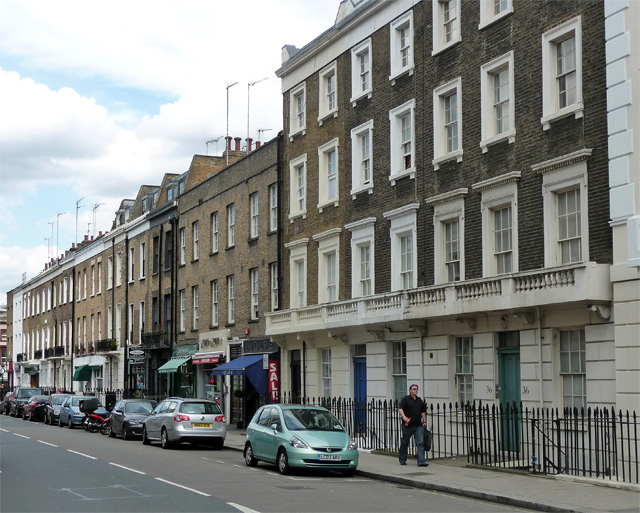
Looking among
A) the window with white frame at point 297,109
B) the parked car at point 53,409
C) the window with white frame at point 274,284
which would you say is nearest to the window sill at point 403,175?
the window with white frame at point 297,109

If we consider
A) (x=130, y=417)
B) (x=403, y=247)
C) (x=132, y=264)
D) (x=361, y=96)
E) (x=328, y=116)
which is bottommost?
(x=130, y=417)

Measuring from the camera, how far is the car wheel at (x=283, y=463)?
2003cm

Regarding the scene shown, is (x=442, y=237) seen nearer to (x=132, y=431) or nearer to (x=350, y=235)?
(x=350, y=235)

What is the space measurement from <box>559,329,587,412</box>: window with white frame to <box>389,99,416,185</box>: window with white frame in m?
7.74

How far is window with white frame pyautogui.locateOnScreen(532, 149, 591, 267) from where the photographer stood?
20078 millimetres

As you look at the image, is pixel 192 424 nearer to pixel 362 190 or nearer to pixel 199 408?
pixel 199 408

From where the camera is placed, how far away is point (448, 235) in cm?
2528

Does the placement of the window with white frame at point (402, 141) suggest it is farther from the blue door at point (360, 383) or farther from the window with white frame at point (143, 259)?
the window with white frame at point (143, 259)

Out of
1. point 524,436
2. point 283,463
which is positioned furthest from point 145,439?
point 524,436

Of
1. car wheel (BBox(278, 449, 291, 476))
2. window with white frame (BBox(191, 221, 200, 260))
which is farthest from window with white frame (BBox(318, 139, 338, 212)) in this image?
window with white frame (BBox(191, 221, 200, 260))

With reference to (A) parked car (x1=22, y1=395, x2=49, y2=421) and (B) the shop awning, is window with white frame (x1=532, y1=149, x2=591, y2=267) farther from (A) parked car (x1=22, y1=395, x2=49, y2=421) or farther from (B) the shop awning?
(A) parked car (x1=22, y1=395, x2=49, y2=421)

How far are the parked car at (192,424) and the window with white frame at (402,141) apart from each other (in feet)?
28.5

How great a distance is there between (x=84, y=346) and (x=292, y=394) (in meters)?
34.6

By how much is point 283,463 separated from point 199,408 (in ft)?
29.0
